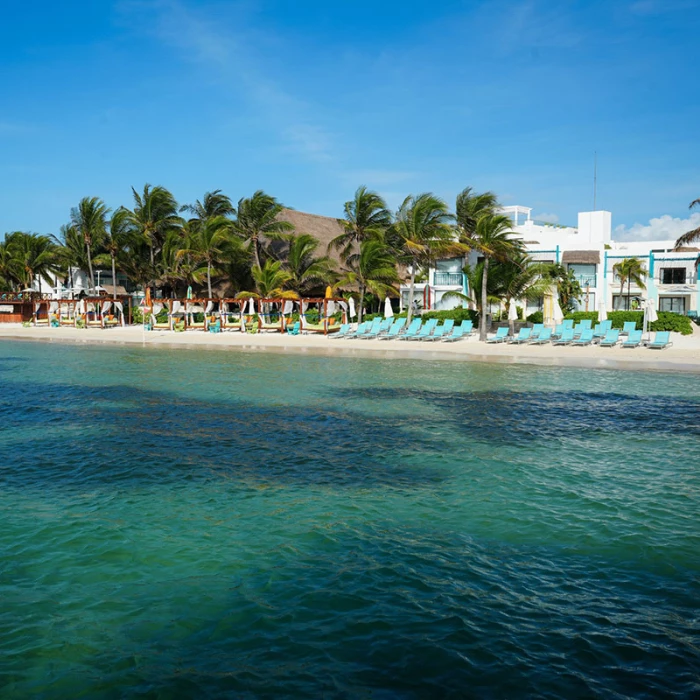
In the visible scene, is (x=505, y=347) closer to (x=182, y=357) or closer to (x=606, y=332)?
(x=606, y=332)

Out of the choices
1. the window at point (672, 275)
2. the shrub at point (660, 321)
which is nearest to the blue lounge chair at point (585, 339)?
the shrub at point (660, 321)

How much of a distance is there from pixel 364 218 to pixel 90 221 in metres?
20.9

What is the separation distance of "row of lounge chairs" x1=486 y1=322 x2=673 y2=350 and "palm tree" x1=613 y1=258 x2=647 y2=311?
553 inches

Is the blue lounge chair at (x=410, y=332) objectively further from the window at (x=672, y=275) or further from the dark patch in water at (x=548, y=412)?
the window at (x=672, y=275)

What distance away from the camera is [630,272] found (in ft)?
134

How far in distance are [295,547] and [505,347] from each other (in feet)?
67.5

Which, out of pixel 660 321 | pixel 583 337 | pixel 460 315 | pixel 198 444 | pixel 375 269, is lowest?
pixel 198 444

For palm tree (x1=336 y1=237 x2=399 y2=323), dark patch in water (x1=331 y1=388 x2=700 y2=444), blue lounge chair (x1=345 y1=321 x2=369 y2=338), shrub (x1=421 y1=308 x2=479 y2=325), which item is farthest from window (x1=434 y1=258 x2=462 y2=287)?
dark patch in water (x1=331 y1=388 x2=700 y2=444)

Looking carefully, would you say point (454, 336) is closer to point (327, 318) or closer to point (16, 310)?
point (327, 318)

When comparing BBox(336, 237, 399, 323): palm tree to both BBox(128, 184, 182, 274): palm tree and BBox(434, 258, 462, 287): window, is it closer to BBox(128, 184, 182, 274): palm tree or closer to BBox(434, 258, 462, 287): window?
BBox(434, 258, 462, 287): window

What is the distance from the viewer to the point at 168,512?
24.5ft

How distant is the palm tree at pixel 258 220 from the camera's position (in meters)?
40.8

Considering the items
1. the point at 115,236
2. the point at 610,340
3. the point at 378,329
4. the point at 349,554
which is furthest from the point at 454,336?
the point at 115,236

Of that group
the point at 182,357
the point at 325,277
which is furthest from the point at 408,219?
the point at 182,357
